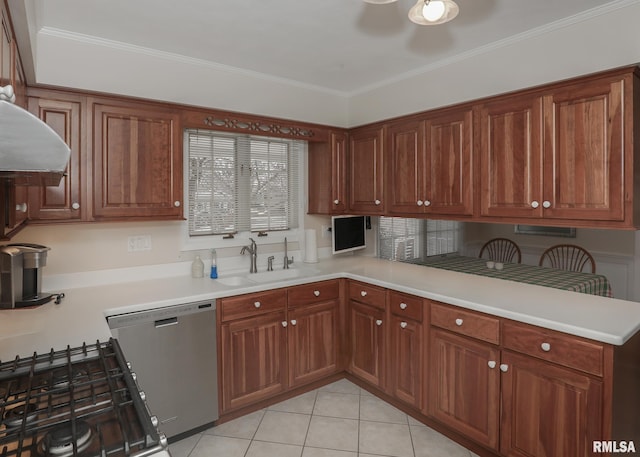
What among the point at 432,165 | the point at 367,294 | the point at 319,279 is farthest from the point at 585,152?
the point at 319,279

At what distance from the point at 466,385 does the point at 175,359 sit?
1739 mm

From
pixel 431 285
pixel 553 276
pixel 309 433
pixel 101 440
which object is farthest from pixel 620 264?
pixel 101 440

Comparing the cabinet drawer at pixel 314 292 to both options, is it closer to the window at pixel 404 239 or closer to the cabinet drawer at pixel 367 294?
the cabinet drawer at pixel 367 294

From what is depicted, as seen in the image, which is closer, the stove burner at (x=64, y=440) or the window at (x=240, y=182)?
the stove burner at (x=64, y=440)

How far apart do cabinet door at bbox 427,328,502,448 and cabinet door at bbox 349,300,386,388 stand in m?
0.45

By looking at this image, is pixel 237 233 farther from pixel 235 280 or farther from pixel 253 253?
pixel 235 280

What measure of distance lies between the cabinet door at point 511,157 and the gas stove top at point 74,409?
7.27 ft

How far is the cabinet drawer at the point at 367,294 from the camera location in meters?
2.75

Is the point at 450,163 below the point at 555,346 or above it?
above

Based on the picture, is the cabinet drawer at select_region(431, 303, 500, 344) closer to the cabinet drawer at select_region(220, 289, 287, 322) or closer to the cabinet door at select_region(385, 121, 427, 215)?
the cabinet door at select_region(385, 121, 427, 215)

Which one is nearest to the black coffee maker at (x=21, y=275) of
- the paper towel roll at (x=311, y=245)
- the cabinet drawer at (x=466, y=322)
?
the paper towel roll at (x=311, y=245)

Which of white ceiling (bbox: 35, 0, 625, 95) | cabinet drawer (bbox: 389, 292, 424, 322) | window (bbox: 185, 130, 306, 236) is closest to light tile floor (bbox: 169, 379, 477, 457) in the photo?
cabinet drawer (bbox: 389, 292, 424, 322)

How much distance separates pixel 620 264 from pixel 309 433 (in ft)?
13.7

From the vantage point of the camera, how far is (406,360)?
8.48 ft
